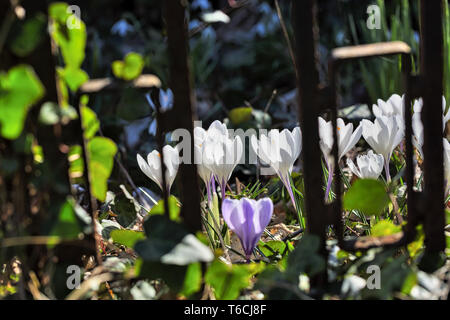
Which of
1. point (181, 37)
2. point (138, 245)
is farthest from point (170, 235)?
point (181, 37)

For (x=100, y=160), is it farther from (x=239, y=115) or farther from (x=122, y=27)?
(x=122, y=27)

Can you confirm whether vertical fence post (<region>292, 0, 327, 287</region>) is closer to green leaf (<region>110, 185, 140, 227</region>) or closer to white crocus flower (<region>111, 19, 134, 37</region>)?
green leaf (<region>110, 185, 140, 227</region>)

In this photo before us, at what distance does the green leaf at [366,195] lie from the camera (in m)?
0.96

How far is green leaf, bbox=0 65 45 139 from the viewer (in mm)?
768

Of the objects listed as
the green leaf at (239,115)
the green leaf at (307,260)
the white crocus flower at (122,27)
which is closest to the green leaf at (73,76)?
the green leaf at (307,260)

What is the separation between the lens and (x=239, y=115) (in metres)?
1.99

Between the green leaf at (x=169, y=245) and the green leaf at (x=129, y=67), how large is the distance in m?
0.20

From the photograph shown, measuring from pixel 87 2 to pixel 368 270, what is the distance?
2641 mm

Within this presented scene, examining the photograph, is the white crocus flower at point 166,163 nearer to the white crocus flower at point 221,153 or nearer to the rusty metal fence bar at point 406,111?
the white crocus flower at point 221,153

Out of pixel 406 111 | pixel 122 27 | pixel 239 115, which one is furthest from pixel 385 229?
pixel 122 27

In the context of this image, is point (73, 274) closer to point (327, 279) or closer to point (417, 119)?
point (327, 279)

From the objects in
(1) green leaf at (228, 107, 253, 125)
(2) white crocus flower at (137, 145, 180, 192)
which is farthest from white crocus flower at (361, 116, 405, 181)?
(1) green leaf at (228, 107, 253, 125)

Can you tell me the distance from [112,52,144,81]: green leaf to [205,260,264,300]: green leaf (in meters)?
0.29

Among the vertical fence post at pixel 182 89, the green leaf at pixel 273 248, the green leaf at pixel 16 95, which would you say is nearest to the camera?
the green leaf at pixel 16 95
